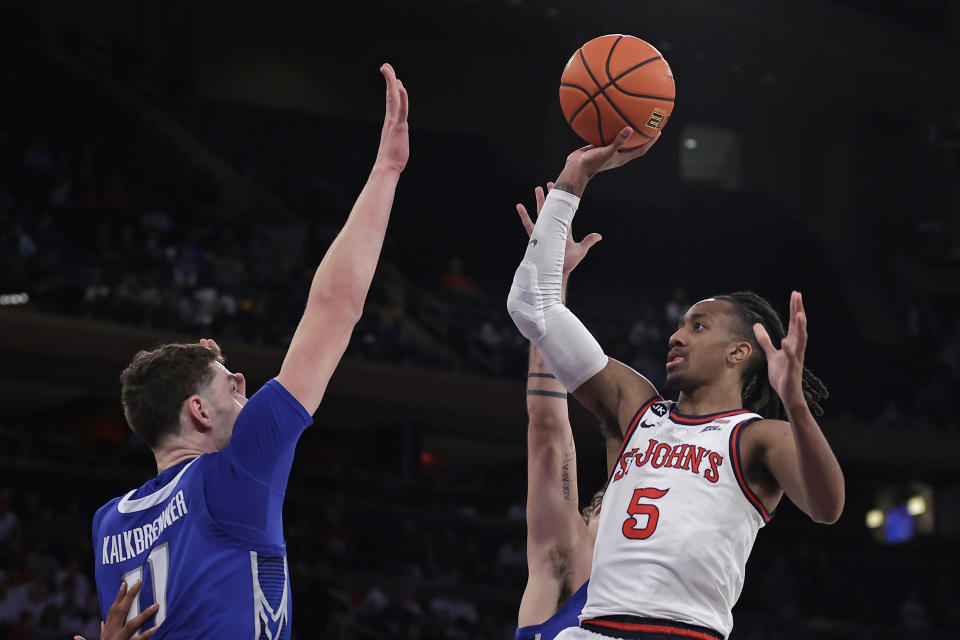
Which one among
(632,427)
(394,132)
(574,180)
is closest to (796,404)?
(632,427)

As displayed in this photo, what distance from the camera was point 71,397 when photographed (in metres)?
18.8

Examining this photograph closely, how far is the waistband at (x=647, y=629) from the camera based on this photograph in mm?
3068

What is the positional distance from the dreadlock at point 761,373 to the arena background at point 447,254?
8804 mm

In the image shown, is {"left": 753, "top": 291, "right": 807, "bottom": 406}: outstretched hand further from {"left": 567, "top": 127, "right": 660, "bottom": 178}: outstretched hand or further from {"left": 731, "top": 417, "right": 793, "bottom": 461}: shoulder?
{"left": 567, "top": 127, "right": 660, "bottom": 178}: outstretched hand

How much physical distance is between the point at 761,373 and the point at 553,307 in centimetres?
68

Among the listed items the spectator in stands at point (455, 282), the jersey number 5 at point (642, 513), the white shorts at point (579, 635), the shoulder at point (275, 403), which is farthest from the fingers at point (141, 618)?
the spectator in stands at point (455, 282)

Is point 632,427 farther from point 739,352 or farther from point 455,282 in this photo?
point 455,282

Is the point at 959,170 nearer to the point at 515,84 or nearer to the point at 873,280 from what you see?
the point at 873,280

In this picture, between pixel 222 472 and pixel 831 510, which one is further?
pixel 831 510

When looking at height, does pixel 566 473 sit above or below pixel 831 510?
below

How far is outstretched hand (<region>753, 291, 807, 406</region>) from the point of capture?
2877 mm

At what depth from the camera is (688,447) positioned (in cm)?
327

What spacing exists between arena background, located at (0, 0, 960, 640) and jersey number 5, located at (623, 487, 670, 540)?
8.81 meters

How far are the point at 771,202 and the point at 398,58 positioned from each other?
9011 mm
